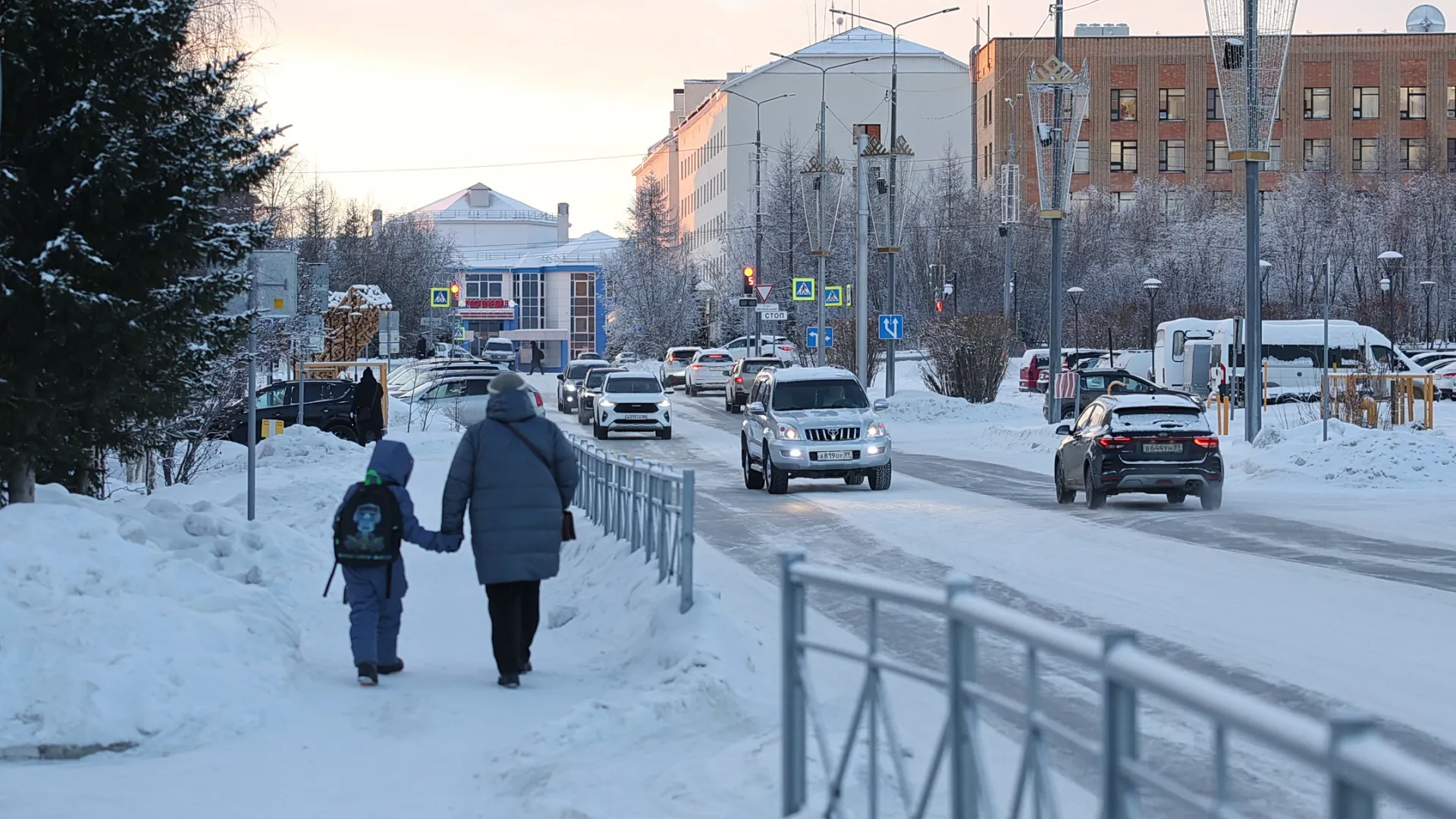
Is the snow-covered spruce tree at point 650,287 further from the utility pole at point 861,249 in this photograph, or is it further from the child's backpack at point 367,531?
the child's backpack at point 367,531

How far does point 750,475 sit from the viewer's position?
26.1m

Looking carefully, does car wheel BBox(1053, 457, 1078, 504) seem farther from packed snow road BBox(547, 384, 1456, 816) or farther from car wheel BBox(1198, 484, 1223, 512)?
car wheel BBox(1198, 484, 1223, 512)

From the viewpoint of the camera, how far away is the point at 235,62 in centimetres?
1399

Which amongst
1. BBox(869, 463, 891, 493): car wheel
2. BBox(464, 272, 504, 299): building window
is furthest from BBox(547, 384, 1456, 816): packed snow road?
BBox(464, 272, 504, 299): building window

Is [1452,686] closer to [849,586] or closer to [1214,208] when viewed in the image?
[849,586]

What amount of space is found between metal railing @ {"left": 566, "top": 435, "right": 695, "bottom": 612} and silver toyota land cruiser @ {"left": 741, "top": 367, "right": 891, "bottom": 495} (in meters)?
7.47

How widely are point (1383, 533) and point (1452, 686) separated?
10.0 m

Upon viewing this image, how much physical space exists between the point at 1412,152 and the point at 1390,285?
45600 millimetres

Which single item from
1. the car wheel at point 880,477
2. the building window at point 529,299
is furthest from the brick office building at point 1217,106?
the car wheel at point 880,477

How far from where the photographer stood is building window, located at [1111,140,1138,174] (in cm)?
10650

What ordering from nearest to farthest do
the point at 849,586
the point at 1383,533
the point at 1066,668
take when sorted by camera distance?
the point at 1066,668, the point at 849,586, the point at 1383,533

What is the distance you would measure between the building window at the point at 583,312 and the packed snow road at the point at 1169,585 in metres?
125

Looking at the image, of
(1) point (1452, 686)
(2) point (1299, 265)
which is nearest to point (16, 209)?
(1) point (1452, 686)

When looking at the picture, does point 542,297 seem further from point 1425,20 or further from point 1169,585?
point 1169,585
